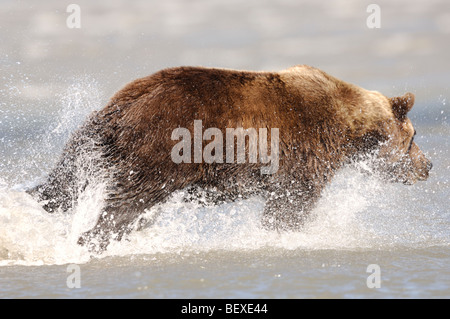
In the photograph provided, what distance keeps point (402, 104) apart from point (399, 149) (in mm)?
499

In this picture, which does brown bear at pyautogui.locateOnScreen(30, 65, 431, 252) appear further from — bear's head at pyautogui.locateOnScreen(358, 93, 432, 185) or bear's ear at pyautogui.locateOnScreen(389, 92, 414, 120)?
bear's ear at pyautogui.locateOnScreen(389, 92, 414, 120)

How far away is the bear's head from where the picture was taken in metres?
6.51

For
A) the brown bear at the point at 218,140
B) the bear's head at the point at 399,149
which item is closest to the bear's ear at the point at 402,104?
the bear's head at the point at 399,149

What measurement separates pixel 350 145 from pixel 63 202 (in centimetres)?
Answer: 294

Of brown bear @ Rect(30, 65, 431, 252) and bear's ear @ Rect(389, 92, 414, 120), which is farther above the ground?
bear's ear @ Rect(389, 92, 414, 120)

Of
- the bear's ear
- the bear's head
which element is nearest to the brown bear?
the bear's head

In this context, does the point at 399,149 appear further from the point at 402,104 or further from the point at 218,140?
the point at 218,140

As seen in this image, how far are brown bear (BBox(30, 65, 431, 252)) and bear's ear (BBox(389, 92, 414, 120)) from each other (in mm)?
177

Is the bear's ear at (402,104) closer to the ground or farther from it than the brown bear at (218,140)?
farther from it

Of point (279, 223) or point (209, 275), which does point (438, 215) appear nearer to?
point (279, 223)

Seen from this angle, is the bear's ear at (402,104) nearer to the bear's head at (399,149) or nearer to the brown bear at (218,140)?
the bear's head at (399,149)

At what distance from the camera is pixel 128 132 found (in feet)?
17.4

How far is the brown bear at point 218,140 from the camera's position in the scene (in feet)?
17.4
